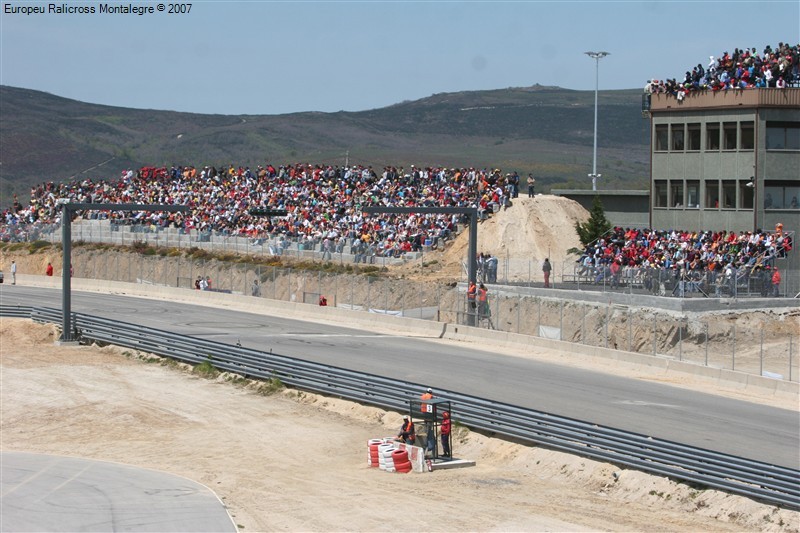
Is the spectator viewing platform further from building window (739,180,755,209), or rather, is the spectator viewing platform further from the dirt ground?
the dirt ground

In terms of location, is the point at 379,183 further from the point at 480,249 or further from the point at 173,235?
the point at 173,235

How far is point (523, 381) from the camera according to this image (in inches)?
1309

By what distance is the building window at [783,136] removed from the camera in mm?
48281

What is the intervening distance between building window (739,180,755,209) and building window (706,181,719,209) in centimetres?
125

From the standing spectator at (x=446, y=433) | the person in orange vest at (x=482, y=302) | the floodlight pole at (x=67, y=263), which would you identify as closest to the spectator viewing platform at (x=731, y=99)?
A: the person in orange vest at (x=482, y=302)

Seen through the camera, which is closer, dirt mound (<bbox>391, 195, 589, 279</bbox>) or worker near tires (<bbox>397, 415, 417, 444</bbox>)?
worker near tires (<bbox>397, 415, 417, 444</bbox>)

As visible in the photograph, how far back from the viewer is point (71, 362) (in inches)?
1567

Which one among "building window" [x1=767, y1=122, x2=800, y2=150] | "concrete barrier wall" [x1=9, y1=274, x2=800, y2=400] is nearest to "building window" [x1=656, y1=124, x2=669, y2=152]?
"building window" [x1=767, y1=122, x2=800, y2=150]

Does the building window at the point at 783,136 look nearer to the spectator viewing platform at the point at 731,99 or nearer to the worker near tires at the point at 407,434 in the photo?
the spectator viewing platform at the point at 731,99

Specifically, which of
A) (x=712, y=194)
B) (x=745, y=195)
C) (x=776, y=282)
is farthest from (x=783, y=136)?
(x=776, y=282)

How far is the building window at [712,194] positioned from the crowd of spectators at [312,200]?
1112 centimetres

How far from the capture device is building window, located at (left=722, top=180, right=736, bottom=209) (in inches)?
1939

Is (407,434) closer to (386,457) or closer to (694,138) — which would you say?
(386,457)

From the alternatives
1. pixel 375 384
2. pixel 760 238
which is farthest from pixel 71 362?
pixel 760 238
